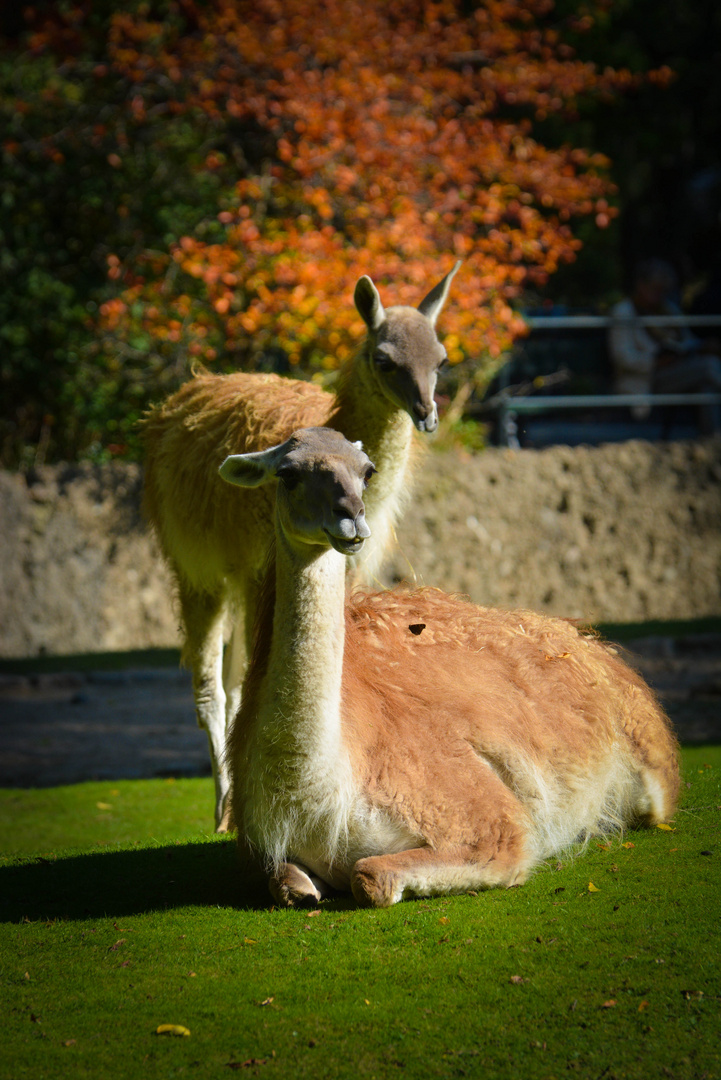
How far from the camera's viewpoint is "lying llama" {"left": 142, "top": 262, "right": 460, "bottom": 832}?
527 centimetres

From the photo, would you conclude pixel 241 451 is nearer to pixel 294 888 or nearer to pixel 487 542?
pixel 294 888

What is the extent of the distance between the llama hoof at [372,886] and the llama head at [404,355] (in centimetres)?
221

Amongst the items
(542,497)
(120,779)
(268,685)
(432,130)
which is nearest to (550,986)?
(268,685)

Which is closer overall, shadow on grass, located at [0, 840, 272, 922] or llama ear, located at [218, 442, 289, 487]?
llama ear, located at [218, 442, 289, 487]

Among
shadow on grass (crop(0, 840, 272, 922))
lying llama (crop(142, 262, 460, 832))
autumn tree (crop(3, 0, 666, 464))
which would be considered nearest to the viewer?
shadow on grass (crop(0, 840, 272, 922))

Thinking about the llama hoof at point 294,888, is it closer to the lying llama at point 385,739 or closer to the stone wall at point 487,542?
the lying llama at point 385,739

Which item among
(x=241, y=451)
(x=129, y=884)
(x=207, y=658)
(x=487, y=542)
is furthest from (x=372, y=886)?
(x=487, y=542)

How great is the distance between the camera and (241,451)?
5.47 metres

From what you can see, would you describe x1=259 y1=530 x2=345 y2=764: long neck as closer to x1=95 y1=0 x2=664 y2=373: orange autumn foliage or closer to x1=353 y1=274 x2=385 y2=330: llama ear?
x1=353 y1=274 x2=385 y2=330: llama ear

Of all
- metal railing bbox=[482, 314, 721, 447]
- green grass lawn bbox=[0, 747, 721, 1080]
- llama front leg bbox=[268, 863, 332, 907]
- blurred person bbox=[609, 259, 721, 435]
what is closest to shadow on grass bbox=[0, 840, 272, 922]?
green grass lawn bbox=[0, 747, 721, 1080]

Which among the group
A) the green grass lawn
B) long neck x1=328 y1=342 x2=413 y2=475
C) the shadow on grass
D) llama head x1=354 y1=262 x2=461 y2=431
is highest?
llama head x1=354 y1=262 x2=461 y2=431

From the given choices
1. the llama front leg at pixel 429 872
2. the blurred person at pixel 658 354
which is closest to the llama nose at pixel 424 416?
the llama front leg at pixel 429 872

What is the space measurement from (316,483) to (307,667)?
0.56m

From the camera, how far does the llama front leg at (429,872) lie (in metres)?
3.41
